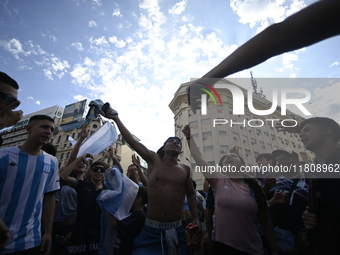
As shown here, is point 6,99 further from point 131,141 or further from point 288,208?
point 288,208

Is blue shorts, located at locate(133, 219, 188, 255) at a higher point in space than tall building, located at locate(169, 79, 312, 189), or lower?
lower

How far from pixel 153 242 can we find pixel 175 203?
605 mm

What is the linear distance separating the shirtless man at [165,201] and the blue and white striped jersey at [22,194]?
1197mm

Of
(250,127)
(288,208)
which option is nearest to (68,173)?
(250,127)

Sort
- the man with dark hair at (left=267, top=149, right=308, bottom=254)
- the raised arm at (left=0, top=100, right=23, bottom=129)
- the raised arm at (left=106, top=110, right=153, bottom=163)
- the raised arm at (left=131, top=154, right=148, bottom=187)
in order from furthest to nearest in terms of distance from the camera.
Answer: the raised arm at (left=131, top=154, right=148, bottom=187)
the raised arm at (left=106, top=110, right=153, bottom=163)
the man with dark hair at (left=267, top=149, right=308, bottom=254)
the raised arm at (left=0, top=100, right=23, bottom=129)

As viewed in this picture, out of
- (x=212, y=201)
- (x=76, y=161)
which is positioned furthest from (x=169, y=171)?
(x=76, y=161)

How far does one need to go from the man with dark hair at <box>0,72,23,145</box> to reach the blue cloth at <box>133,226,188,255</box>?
2.20m

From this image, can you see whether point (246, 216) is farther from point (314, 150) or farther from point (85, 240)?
point (85, 240)

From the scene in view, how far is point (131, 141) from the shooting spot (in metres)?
3.19

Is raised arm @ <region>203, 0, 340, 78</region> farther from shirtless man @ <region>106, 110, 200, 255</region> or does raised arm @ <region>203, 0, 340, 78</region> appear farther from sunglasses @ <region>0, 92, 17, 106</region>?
shirtless man @ <region>106, 110, 200, 255</region>

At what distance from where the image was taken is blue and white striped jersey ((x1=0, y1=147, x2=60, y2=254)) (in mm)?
1921

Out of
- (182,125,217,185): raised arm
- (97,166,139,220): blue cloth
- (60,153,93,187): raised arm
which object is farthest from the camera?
(60,153,93,187): raised arm

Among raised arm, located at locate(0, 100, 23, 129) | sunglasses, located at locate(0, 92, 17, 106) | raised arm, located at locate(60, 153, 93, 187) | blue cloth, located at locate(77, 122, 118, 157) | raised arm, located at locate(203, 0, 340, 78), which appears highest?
blue cloth, located at locate(77, 122, 118, 157)

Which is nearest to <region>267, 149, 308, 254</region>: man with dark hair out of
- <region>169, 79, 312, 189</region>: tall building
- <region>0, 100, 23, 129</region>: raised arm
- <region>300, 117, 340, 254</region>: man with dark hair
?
<region>169, 79, 312, 189</region>: tall building
